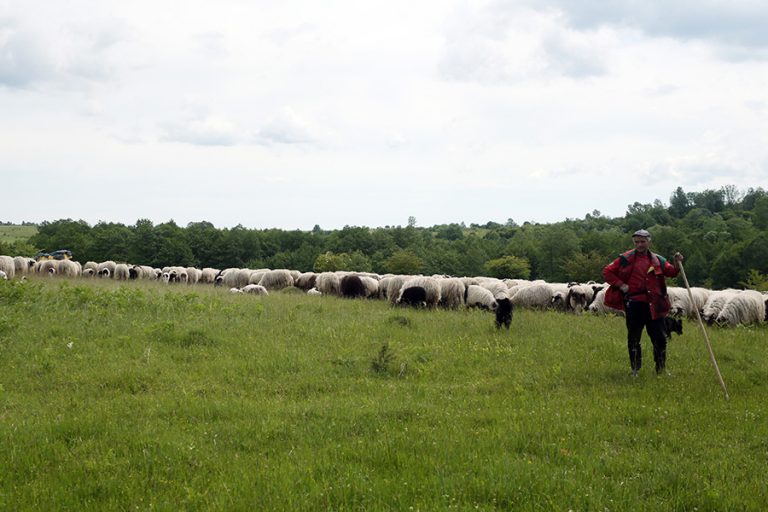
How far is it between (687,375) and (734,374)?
103 cm

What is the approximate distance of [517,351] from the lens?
12453 millimetres

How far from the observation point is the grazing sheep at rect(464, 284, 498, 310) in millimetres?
21766

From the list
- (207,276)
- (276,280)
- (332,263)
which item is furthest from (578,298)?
(332,263)

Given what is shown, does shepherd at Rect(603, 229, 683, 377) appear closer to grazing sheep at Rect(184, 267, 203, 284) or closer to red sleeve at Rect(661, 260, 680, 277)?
red sleeve at Rect(661, 260, 680, 277)

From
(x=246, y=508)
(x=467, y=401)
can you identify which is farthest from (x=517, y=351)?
(x=246, y=508)

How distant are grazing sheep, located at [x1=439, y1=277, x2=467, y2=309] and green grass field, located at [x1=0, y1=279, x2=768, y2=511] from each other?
294 inches

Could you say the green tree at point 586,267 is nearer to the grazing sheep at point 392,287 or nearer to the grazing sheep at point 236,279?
the grazing sheep at point 236,279

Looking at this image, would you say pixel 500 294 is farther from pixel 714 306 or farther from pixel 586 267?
pixel 586 267

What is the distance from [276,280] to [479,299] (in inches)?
554

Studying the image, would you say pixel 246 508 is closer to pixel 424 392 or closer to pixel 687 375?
pixel 424 392

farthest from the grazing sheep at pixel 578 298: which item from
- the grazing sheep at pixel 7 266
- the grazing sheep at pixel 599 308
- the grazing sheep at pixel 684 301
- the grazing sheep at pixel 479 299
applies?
the grazing sheep at pixel 7 266

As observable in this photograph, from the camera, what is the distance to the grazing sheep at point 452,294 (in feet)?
72.1

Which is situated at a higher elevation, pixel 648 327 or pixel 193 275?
pixel 648 327

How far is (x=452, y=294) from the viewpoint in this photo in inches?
869
